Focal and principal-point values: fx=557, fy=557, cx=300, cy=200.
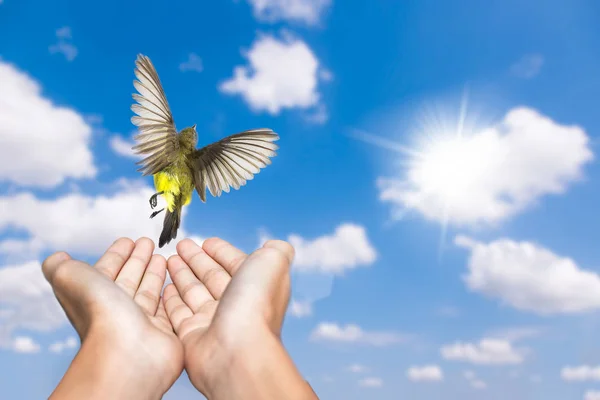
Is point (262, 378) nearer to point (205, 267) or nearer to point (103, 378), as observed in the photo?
point (103, 378)

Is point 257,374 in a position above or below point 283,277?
below

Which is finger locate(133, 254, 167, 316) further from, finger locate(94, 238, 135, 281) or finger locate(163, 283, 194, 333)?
finger locate(94, 238, 135, 281)

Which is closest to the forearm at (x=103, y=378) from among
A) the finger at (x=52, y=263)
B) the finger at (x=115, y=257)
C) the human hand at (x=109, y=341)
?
the human hand at (x=109, y=341)

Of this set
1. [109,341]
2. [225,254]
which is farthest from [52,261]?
[225,254]

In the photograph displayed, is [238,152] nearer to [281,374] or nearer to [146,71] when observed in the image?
[146,71]

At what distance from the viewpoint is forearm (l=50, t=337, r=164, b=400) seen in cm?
288

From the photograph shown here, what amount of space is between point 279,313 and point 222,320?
1.20 ft

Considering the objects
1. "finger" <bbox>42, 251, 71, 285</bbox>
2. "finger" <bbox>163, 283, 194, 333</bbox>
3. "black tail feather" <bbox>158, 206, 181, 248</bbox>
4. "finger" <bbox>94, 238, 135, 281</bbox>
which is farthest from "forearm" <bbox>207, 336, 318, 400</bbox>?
"black tail feather" <bbox>158, 206, 181, 248</bbox>

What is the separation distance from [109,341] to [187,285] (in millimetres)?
1196

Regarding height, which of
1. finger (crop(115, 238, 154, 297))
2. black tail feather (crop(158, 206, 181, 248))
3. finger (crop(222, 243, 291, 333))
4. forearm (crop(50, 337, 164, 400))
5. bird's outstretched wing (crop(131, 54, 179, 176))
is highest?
bird's outstretched wing (crop(131, 54, 179, 176))

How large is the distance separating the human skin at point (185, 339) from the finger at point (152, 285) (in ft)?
0.73

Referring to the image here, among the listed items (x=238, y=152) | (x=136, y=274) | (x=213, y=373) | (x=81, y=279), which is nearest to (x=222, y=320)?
(x=213, y=373)

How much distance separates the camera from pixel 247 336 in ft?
9.89

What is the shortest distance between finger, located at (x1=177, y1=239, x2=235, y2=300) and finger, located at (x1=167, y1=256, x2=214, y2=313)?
4cm
